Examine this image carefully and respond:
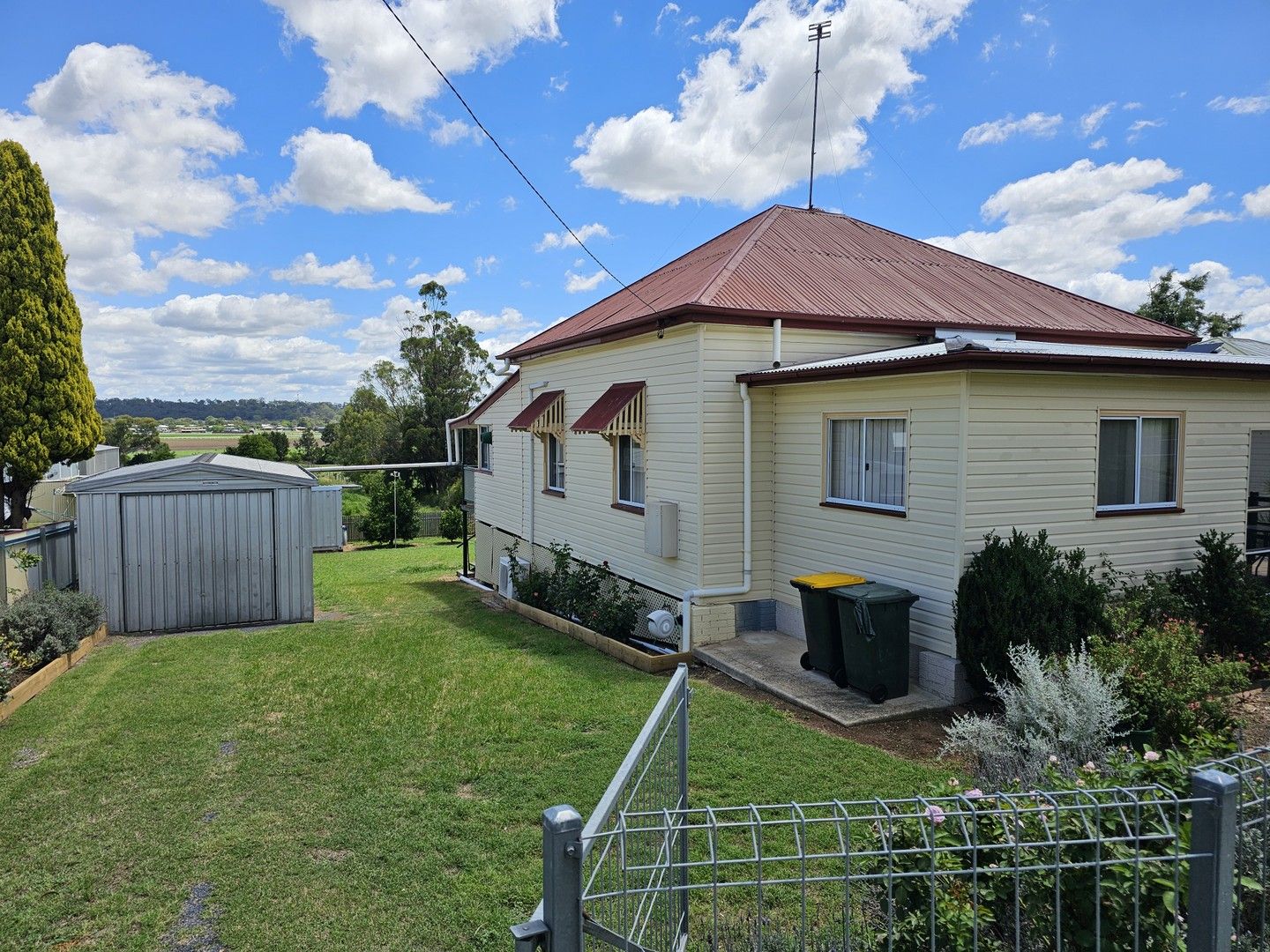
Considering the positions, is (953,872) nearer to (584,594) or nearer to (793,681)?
(793,681)

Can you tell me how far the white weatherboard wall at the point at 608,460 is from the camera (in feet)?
33.2

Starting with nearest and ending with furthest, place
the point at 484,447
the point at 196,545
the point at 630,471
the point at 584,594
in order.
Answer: the point at 196,545 → the point at 584,594 → the point at 630,471 → the point at 484,447

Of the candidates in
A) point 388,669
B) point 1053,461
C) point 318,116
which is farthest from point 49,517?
point 1053,461

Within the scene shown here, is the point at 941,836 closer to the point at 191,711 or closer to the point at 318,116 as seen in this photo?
the point at 191,711

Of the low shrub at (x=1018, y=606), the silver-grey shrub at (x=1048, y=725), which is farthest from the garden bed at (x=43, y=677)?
the low shrub at (x=1018, y=606)

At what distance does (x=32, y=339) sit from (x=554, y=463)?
33.3 ft

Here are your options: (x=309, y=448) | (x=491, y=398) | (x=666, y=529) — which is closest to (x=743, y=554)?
(x=666, y=529)

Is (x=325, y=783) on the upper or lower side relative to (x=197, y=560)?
lower

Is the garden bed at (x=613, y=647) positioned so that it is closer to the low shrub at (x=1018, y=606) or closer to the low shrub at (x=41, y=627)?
the low shrub at (x=1018, y=606)

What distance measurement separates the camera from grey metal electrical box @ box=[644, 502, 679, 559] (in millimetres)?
10227

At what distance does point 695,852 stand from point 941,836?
194 centimetres

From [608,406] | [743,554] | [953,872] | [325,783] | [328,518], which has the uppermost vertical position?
[608,406]

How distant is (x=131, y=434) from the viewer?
62.9 metres

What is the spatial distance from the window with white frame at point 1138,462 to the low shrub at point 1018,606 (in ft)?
4.77
